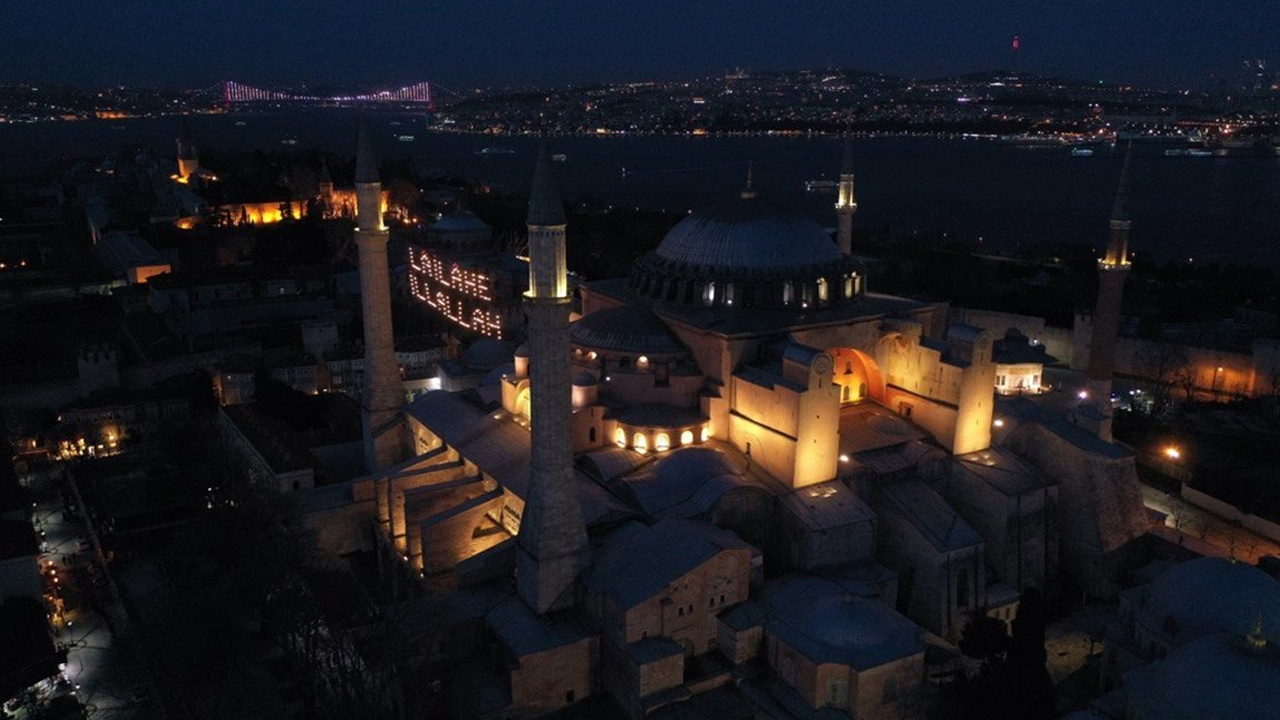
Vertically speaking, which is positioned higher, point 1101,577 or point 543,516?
point 543,516

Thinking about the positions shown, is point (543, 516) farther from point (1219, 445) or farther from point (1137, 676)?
point (1219, 445)

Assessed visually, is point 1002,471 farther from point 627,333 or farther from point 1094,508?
point 627,333

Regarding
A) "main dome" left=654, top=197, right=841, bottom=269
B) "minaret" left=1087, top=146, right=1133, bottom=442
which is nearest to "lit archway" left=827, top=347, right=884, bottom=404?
"main dome" left=654, top=197, right=841, bottom=269

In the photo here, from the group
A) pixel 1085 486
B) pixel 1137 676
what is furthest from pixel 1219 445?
pixel 1137 676

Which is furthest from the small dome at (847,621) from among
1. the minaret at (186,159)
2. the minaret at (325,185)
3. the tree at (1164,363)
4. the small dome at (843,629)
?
the minaret at (186,159)

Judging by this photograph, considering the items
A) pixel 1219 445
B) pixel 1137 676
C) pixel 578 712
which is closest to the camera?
pixel 1137 676

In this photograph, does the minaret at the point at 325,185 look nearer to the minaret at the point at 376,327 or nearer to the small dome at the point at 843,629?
the minaret at the point at 376,327

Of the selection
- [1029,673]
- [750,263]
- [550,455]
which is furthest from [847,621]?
[750,263]
